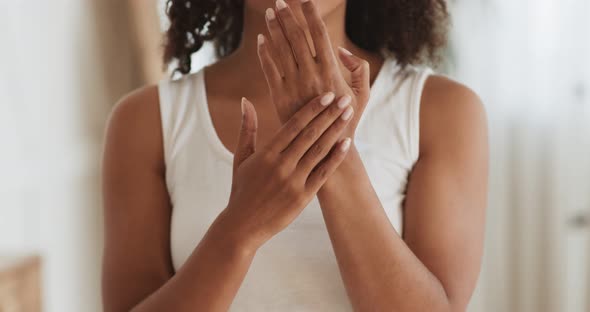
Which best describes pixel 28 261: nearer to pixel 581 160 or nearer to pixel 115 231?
pixel 115 231

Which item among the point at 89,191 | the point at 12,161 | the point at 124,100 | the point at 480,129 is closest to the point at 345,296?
the point at 480,129

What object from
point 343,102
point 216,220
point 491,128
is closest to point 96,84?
point 491,128

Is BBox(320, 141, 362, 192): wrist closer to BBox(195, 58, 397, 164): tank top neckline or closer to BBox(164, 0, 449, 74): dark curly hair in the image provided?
BBox(195, 58, 397, 164): tank top neckline

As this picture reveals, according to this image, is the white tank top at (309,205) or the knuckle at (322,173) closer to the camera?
the knuckle at (322,173)

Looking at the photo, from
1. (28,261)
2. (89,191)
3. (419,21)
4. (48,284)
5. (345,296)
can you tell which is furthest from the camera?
(89,191)

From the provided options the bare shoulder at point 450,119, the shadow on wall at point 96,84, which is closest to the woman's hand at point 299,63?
the bare shoulder at point 450,119

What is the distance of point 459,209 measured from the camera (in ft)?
3.50

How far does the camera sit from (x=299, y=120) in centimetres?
91

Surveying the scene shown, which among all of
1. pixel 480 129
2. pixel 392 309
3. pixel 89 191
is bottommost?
pixel 89 191

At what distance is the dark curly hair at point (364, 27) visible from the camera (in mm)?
1291

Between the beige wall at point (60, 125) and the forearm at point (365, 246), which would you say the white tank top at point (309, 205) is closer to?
the forearm at point (365, 246)

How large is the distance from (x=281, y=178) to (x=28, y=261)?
99 centimetres

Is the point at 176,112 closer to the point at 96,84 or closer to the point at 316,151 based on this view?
the point at 316,151

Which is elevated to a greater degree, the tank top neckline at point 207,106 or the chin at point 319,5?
the chin at point 319,5
